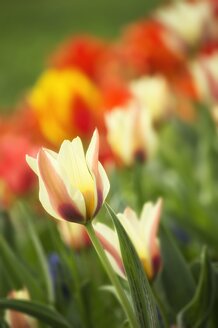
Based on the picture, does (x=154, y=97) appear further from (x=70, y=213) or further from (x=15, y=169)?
(x=70, y=213)

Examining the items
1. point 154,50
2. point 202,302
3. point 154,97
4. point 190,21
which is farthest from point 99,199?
point 154,50

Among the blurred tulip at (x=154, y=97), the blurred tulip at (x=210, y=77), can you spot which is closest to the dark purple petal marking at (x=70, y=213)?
the blurred tulip at (x=210, y=77)

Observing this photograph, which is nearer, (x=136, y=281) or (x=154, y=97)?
(x=136, y=281)

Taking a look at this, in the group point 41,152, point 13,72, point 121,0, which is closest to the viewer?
point 41,152

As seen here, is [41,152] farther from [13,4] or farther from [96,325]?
[13,4]

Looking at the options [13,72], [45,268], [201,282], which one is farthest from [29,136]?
[13,72]

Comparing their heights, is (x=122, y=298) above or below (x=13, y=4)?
below

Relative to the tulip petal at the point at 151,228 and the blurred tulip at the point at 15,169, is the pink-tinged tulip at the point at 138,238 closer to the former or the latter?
the tulip petal at the point at 151,228
